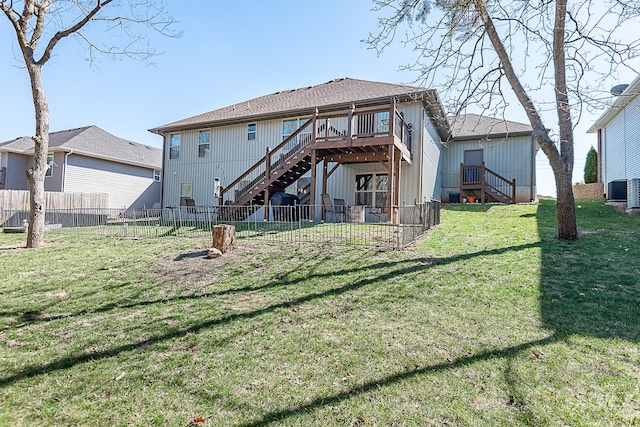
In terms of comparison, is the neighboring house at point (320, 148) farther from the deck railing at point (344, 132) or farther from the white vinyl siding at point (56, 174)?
the white vinyl siding at point (56, 174)

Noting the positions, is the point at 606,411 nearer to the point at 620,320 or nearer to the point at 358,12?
the point at 620,320

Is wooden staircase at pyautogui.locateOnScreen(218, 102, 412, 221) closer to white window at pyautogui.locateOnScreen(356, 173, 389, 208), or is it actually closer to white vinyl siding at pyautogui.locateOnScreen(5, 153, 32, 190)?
white window at pyautogui.locateOnScreen(356, 173, 389, 208)

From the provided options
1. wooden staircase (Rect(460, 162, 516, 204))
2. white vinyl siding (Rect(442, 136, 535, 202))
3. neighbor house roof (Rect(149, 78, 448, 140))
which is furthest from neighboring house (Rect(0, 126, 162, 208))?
wooden staircase (Rect(460, 162, 516, 204))

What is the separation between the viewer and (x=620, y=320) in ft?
13.1

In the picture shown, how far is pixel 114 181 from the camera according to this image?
22453mm

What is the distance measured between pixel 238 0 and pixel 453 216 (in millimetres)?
10903

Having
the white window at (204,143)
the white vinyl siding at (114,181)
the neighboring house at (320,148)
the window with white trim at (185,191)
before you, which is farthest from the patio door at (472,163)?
the white vinyl siding at (114,181)

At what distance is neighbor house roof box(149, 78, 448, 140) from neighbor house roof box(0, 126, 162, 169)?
4836 mm

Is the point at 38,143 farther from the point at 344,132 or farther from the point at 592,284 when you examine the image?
the point at 592,284

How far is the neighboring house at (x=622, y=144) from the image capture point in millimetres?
13373

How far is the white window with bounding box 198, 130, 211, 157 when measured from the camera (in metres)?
18.5

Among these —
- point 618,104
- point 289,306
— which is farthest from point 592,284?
point 618,104

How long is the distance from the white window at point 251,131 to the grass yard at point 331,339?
11294 mm

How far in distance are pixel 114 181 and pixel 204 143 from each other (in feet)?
28.2
